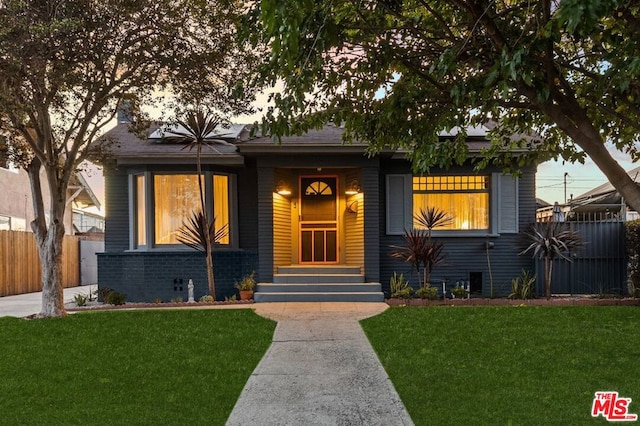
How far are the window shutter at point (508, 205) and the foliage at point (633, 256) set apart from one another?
233cm

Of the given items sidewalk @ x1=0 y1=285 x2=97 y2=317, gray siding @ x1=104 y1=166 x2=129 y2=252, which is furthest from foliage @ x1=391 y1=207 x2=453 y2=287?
sidewalk @ x1=0 y1=285 x2=97 y2=317

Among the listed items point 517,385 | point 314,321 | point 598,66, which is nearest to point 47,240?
point 314,321

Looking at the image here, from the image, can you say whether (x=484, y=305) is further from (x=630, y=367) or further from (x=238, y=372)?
(x=238, y=372)

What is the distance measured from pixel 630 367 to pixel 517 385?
1.50 metres

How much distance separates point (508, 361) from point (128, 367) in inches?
166

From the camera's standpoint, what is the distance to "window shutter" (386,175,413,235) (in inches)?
442

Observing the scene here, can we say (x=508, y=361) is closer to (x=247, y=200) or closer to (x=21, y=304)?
(x=247, y=200)

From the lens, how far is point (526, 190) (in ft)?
36.9

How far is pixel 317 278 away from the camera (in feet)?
34.3

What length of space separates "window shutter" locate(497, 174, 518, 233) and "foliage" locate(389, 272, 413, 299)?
265 cm

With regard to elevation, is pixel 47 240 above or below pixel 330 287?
above

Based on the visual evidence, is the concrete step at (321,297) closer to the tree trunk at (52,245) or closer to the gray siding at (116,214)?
the tree trunk at (52,245)

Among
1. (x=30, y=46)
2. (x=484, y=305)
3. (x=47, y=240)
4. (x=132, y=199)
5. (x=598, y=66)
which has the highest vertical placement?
(x=30, y=46)

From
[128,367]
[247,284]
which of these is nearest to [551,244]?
[247,284]
